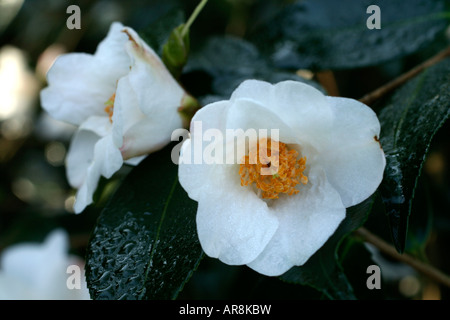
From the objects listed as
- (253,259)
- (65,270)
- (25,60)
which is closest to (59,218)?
(65,270)

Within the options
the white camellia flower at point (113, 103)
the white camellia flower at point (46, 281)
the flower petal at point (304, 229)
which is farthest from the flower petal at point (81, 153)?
the flower petal at point (304, 229)

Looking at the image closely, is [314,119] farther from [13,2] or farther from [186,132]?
[13,2]

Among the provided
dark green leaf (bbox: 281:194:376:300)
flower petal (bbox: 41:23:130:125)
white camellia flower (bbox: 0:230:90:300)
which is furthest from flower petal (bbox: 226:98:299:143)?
white camellia flower (bbox: 0:230:90:300)

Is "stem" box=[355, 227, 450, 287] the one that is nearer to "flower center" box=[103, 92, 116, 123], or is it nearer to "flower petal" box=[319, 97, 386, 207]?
"flower petal" box=[319, 97, 386, 207]

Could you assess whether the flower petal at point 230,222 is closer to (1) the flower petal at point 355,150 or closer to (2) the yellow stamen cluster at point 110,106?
(1) the flower petal at point 355,150

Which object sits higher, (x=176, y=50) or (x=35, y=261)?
(x=176, y=50)

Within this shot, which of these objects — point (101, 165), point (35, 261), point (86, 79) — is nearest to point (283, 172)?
point (101, 165)

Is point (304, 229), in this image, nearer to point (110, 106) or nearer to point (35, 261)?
point (110, 106)
